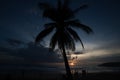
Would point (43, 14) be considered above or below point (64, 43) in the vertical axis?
above

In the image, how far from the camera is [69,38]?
1803 centimetres

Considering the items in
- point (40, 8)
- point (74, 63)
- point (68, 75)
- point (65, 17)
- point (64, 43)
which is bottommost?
point (68, 75)

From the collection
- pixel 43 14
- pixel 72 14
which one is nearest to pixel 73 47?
pixel 72 14

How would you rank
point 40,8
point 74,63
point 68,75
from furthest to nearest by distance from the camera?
point 74,63 → point 40,8 → point 68,75

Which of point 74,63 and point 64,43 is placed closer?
point 64,43

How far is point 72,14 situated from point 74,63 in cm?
983

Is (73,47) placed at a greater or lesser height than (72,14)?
lesser

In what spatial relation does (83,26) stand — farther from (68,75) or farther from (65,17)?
(68,75)

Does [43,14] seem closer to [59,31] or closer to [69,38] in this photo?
[59,31]

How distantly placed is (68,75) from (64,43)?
11.7 ft

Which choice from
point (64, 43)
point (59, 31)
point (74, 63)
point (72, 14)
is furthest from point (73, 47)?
point (74, 63)

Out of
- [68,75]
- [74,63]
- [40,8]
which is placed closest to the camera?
[68,75]

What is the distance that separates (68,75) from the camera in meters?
17.5

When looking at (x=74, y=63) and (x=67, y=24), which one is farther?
(x=74, y=63)
